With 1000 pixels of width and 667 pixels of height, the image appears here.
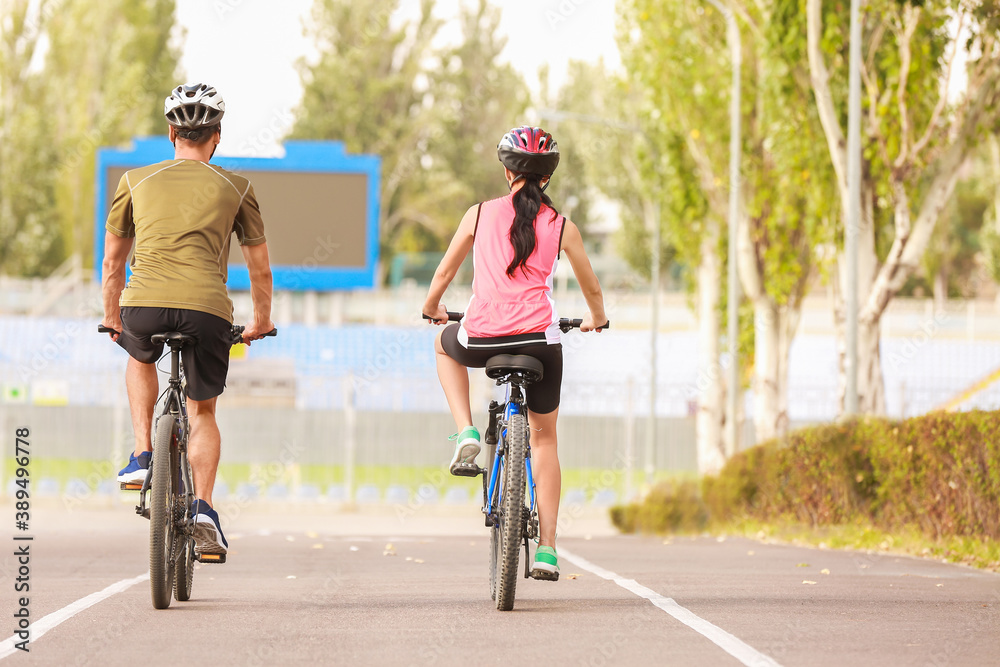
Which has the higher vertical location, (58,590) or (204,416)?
(204,416)

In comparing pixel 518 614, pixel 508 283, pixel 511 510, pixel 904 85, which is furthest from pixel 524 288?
pixel 904 85

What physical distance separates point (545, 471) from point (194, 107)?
7.44 feet

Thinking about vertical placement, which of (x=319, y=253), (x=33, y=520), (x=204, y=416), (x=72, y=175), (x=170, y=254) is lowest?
(x=33, y=520)

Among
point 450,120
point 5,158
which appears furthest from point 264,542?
point 450,120

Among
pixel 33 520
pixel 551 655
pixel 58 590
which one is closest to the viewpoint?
pixel 551 655

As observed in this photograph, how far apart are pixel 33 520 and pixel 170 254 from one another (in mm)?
18526

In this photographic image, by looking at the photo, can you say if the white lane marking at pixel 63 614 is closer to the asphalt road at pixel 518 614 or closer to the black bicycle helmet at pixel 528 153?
the asphalt road at pixel 518 614

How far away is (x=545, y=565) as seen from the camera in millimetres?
6801

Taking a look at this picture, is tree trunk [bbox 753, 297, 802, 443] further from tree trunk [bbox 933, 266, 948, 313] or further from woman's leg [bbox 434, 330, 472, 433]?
tree trunk [bbox 933, 266, 948, 313]

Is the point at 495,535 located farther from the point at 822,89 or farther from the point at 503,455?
the point at 822,89

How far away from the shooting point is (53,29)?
56656 millimetres

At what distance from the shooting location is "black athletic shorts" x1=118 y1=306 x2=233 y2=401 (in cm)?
658

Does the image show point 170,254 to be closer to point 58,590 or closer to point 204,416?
point 204,416

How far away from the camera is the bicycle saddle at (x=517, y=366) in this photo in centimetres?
670
